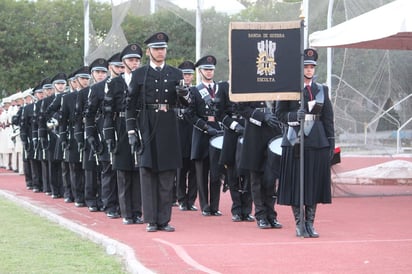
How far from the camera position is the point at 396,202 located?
54.4 feet

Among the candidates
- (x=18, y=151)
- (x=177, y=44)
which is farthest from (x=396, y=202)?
(x=177, y=44)

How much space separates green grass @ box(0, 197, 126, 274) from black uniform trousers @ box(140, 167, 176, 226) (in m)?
0.98

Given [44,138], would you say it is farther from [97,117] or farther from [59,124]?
[97,117]

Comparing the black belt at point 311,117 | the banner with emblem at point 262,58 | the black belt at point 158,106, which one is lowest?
the black belt at point 311,117

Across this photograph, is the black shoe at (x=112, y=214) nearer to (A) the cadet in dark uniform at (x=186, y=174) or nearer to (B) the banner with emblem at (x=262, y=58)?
(A) the cadet in dark uniform at (x=186, y=174)

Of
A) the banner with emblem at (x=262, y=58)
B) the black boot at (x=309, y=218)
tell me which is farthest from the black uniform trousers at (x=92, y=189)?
the black boot at (x=309, y=218)

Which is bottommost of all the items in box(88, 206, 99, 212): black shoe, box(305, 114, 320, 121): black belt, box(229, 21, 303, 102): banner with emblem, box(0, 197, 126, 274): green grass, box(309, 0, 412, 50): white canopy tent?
box(88, 206, 99, 212): black shoe

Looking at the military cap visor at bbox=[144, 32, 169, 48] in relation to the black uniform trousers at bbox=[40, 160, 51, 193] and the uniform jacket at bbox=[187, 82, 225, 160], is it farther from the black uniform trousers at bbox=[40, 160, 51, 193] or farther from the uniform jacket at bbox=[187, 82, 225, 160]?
the black uniform trousers at bbox=[40, 160, 51, 193]

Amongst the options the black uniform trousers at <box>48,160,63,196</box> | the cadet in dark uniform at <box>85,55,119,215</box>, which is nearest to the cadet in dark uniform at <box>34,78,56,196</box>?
the black uniform trousers at <box>48,160,63,196</box>

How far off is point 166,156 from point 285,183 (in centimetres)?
159

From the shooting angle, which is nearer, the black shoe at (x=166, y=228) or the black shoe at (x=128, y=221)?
the black shoe at (x=166, y=228)

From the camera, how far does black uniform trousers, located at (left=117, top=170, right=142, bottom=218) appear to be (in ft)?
44.5

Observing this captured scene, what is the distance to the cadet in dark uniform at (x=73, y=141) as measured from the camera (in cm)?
1675

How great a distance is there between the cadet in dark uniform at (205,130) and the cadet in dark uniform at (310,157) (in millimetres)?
2968
